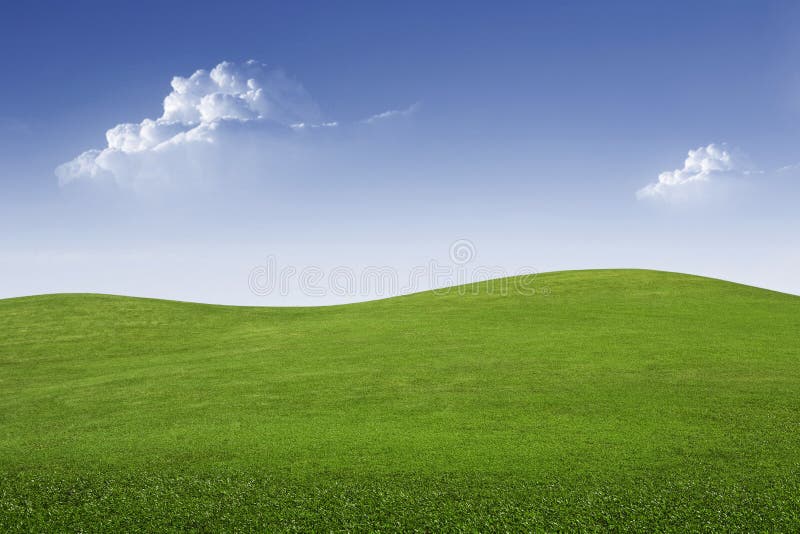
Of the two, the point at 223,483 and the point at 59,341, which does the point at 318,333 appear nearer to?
the point at 59,341

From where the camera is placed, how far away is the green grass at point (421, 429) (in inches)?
270

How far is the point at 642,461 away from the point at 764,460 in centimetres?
204

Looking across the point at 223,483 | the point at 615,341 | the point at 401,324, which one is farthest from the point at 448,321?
the point at 223,483

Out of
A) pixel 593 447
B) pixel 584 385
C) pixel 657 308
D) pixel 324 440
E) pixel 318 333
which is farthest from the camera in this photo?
pixel 657 308

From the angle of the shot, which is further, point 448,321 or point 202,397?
point 448,321

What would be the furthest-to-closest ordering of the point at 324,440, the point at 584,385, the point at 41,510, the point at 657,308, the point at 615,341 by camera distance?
1. the point at 657,308
2. the point at 615,341
3. the point at 584,385
4. the point at 324,440
5. the point at 41,510

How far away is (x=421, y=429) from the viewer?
10023 mm

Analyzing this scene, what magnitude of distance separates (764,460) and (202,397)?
13108 mm

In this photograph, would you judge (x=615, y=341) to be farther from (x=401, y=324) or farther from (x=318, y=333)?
(x=318, y=333)

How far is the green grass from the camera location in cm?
686

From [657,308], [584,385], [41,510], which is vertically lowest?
[41,510]

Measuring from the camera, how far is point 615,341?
60.4ft

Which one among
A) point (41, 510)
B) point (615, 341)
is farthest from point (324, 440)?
point (615, 341)

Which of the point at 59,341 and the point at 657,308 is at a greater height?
the point at 657,308
